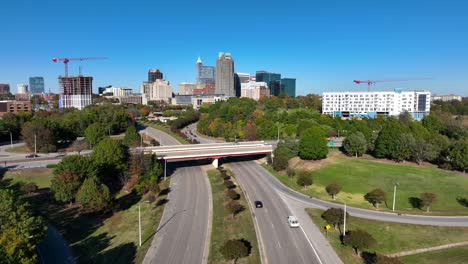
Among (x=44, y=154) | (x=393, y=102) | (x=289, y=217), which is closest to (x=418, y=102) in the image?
(x=393, y=102)

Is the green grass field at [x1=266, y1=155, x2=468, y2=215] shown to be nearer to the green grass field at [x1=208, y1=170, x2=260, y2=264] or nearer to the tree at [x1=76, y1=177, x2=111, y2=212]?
the green grass field at [x1=208, y1=170, x2=260, y2=264]

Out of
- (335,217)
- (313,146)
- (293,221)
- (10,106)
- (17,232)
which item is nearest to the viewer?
(17,232)

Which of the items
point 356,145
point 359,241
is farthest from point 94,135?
point 359,241

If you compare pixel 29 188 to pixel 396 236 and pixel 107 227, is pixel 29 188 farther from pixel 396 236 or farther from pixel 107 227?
pixel 396 236

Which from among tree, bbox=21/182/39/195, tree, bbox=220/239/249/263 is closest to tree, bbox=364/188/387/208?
tree, bbox=220/239/249/263

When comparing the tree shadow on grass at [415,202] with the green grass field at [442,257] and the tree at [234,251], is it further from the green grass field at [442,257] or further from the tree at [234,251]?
the tree at [234,251]

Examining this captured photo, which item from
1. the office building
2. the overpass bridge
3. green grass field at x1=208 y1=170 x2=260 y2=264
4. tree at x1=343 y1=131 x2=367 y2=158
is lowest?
green grass field at x1=208 y1=170 x2=260 y2=264

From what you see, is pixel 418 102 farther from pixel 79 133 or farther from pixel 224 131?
pixel 79 133
